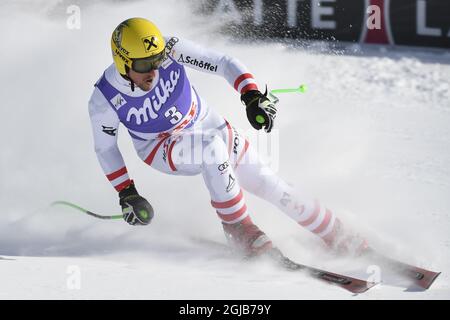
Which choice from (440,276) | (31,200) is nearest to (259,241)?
(440,276)

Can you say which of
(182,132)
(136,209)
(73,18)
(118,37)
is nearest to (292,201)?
(182,132)

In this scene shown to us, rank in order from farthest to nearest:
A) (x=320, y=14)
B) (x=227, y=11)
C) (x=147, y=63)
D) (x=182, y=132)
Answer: (x=320, y=14) → (x=227, y=11) → (x=182, y=132) → (x=147, y=63)

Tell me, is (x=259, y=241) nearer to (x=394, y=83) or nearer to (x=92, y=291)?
(x=92, y=291)

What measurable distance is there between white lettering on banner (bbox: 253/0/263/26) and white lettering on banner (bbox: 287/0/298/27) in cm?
34

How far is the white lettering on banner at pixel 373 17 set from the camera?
9.76 metres

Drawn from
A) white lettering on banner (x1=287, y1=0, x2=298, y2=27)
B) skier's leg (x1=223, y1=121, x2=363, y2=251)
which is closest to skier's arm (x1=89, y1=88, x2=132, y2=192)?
skier's leg (x1=223, y1=121, x2=363, y2=251)

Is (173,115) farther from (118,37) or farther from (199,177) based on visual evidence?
(199,177)

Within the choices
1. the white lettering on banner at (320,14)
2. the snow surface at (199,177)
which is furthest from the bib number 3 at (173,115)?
the white lettering on banner at (320,14)

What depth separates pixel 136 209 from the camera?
4.73 meters

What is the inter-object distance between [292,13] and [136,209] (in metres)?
5.68

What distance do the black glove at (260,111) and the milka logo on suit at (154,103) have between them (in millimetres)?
463

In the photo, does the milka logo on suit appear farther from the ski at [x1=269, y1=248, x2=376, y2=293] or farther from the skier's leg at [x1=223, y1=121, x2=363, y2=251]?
the ski at [x1=269, y1=248, x2=376, y2=293]
